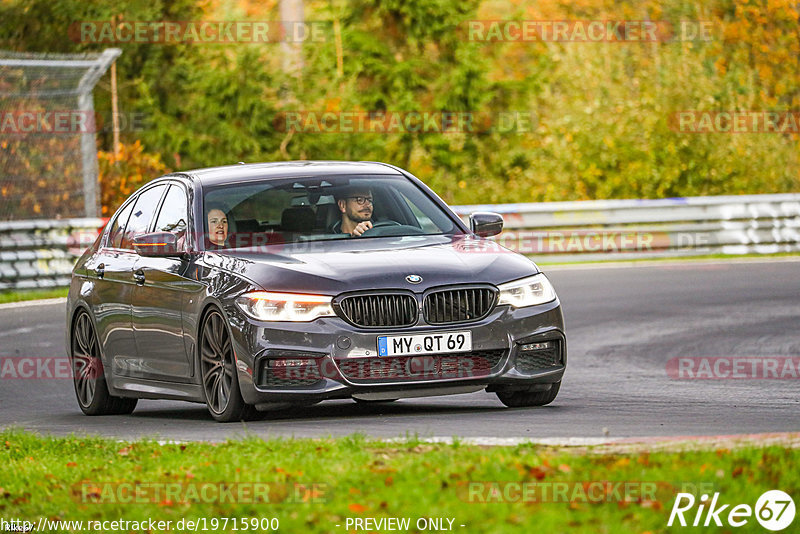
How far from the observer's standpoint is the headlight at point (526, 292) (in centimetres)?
1022

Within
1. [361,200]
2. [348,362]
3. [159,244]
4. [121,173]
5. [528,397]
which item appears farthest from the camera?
[121,173]

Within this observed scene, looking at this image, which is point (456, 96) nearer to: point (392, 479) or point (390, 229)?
point (390, 229)

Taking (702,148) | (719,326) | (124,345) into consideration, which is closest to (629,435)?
(124,345)

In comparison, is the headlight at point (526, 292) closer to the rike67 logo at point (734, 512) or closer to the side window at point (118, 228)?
the side window at point (118, 228)

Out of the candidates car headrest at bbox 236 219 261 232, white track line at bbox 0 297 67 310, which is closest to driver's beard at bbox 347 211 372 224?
car headrest at bbox 236 219 261 232

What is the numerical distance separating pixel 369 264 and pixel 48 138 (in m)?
13.7

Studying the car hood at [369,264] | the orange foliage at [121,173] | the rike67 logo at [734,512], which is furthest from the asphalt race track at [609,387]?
the orange foliage at [121,173]

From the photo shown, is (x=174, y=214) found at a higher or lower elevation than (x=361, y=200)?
lower

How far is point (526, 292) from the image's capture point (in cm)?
1034

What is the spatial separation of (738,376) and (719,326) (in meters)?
3.72

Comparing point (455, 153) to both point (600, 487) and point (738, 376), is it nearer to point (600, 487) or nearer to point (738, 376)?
point (738, 376)

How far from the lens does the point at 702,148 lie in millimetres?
30562

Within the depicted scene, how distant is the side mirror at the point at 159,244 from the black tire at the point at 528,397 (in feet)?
7.70

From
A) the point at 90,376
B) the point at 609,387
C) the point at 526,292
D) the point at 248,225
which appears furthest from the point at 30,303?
the point at 526,292
